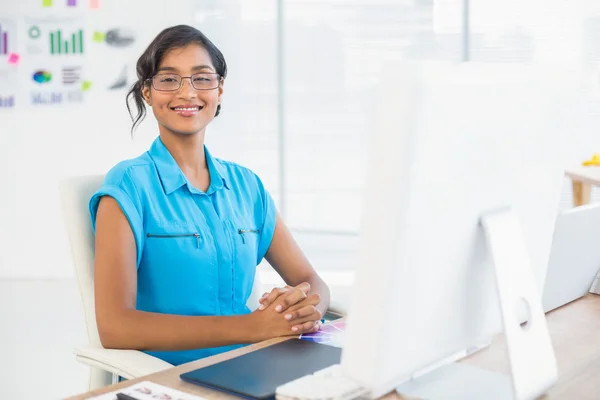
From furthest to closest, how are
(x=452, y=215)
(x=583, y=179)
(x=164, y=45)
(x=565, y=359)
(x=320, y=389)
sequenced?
(x=583, y=179) < (x=164, y=45) < (x=565, y=359) < (x=320, y=389) < (x=452, y=215)

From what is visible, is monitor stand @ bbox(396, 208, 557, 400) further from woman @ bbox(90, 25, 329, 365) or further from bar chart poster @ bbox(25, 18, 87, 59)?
bar chart poster @ bbox(25, 18, 87, 59)

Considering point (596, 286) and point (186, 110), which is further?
point (186, 110)

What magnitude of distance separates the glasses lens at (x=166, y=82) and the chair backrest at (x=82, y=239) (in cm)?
32

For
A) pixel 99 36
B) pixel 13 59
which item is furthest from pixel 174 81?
pixel 13 59

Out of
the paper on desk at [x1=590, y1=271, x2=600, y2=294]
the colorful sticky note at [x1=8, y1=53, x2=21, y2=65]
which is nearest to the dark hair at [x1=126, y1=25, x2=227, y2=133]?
the paper on desk at [x1=590, y1=271, x2=600, y2=294]

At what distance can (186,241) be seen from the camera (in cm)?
163

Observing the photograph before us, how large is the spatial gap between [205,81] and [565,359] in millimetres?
1031

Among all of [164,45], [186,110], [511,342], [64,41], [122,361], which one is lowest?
[122,361]

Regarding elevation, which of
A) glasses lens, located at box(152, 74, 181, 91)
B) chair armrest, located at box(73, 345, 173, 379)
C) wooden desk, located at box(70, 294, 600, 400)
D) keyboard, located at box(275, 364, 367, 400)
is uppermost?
glasses lens, located at box(152, 74, 181, 91)

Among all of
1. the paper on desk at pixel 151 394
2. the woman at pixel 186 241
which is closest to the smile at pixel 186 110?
the woman at pixel 186 241

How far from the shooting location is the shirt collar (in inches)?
65.9

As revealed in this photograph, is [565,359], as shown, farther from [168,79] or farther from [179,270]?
[168,79]

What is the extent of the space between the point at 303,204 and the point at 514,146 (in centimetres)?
436

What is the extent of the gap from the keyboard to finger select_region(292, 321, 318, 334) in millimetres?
312
